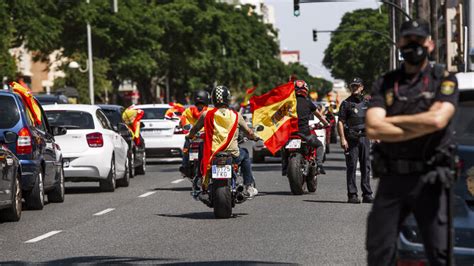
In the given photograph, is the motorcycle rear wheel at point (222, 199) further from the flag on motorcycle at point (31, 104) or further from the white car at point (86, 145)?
the white car at point (86, 145)

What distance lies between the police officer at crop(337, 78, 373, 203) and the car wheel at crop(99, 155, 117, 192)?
5494 millimetres

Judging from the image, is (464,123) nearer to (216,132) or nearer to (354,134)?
(216,132)

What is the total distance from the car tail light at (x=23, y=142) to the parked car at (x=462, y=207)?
9671mm

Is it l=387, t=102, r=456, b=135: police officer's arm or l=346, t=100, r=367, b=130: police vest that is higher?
l=387, t=102, r=456, b=135: police officer's arm

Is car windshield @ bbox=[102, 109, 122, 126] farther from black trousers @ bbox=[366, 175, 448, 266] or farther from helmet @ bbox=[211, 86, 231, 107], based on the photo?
black trousers @ bbox=[366, 175, 448, 266]

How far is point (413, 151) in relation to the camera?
8.02 m

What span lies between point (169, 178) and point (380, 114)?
64.4 feet

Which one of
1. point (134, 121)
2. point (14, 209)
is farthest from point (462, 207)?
point (134, 121)

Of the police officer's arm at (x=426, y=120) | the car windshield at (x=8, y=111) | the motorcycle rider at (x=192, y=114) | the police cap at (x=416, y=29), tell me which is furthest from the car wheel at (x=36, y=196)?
the police officer's arm at (x=426, y=120)

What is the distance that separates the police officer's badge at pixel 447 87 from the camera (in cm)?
809

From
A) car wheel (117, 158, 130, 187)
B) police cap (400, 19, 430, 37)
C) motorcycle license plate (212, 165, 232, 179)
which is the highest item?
police cap (400, 19, 430, 37)

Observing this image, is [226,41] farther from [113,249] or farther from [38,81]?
[113,249]

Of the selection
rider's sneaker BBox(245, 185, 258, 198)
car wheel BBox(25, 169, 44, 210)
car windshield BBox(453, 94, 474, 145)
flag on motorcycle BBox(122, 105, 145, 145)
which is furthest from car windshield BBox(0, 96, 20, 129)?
flag on motorcycle BBox(122, 105, 145, 145)

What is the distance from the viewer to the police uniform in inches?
749
